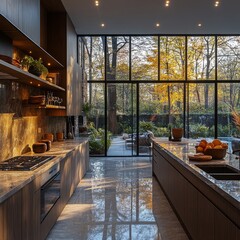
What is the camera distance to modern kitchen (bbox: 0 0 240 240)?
3273 millimetres

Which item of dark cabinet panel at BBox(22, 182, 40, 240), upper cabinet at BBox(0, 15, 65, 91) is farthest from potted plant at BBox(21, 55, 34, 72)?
dark cabinet panel at BBox(22, 182, 40, 240)

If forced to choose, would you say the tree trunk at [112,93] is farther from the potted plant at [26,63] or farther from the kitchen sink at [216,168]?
the kitchen sink at [216,168]

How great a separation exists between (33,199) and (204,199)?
1541mm

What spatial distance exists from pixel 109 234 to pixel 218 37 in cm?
825

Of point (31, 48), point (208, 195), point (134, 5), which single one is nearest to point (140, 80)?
point (134, 5)

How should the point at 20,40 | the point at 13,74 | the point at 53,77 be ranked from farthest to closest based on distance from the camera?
the point at 53,77
the point at 20,40
the point at 13,74

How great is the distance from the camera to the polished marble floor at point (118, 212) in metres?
4.00

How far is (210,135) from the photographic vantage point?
35.0 feet

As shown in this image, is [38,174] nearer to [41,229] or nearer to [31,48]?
[41,229]

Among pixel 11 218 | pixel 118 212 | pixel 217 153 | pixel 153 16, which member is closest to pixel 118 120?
pixel 153 16

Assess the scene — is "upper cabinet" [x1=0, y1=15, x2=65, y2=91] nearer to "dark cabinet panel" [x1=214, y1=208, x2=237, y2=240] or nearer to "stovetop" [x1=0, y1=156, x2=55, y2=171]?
"stovetop" [x1=0, y1=156, x2=55, y2=171]

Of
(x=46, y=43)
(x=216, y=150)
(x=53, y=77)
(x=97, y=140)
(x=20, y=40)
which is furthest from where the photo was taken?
(x=97, y=140)

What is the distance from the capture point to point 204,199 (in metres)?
2.92

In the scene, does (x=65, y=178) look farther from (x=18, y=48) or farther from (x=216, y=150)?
(x=216, y=150)
